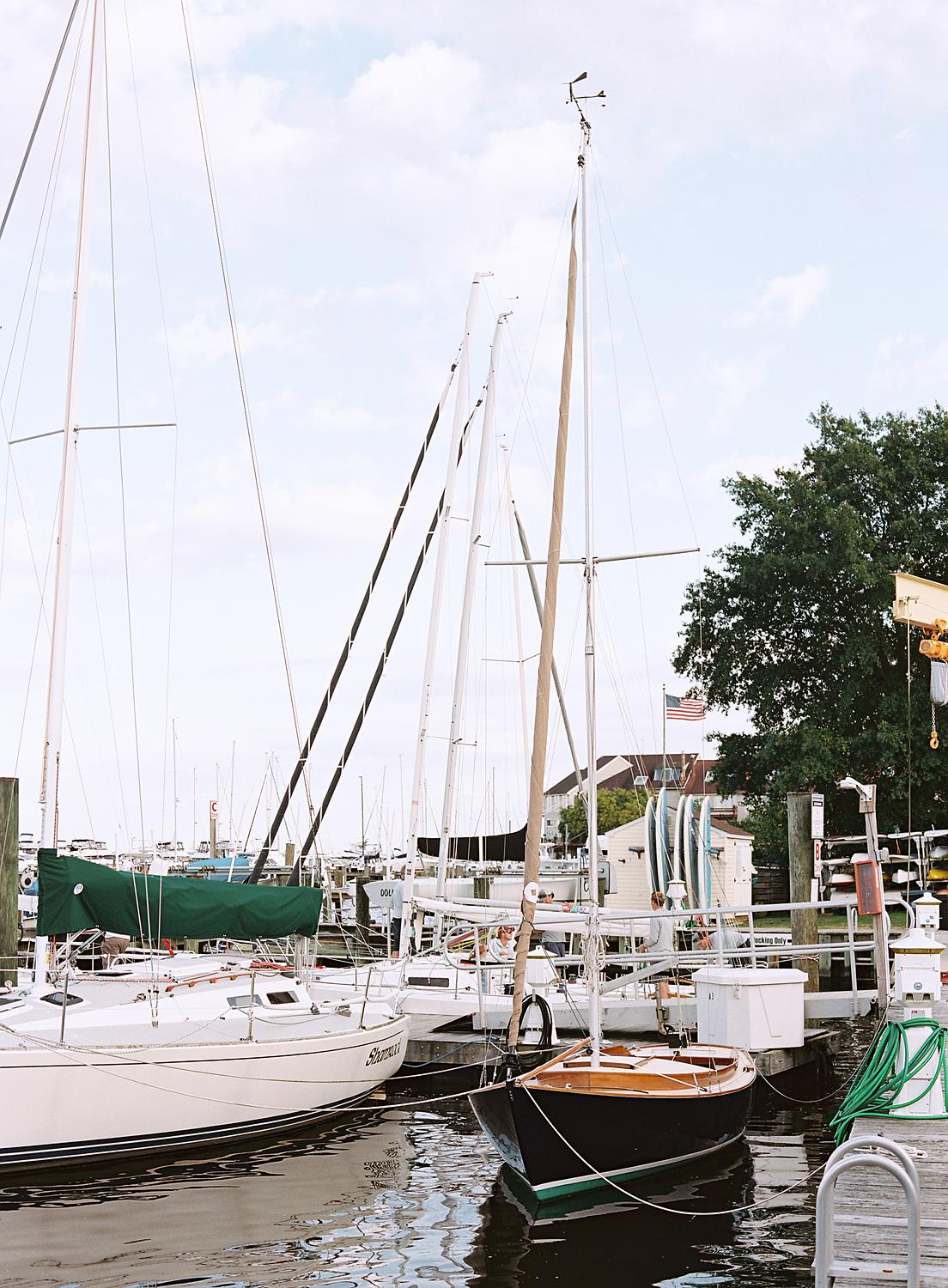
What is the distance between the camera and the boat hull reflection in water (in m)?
12.3

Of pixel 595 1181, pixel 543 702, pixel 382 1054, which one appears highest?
pixel 543 702

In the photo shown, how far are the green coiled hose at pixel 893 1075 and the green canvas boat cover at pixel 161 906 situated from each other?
8.48 meters

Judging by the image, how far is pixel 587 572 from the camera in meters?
15.4

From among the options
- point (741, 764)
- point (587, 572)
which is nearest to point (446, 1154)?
point (587, 572)

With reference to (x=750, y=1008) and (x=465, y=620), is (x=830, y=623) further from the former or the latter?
(x=750, y=1008)

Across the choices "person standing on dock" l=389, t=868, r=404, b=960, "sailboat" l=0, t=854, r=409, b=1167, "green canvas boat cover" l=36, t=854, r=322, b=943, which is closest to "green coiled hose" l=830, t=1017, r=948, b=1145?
"sailboat" l=0, t=854, r=409, b=1167

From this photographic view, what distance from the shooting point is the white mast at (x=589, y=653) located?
13.6 meters

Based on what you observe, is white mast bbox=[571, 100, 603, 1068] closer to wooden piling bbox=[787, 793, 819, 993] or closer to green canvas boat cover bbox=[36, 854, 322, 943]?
green canvas boat cover bbox=[36, 854, 322, 943]

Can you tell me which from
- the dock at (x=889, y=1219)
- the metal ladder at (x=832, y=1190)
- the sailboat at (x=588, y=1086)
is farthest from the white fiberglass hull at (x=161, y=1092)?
the metal ladder at (x=832, y=1190)

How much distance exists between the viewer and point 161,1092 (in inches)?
589

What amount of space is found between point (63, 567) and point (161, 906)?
4.78m

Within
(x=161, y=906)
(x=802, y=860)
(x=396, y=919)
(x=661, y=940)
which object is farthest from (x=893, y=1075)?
(x=396, y=919)

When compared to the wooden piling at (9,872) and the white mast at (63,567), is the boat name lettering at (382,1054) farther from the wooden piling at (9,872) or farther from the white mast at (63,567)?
the wooden piling at (9,872)

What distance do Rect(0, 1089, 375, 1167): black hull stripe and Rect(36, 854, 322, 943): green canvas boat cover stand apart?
2.42 meters
